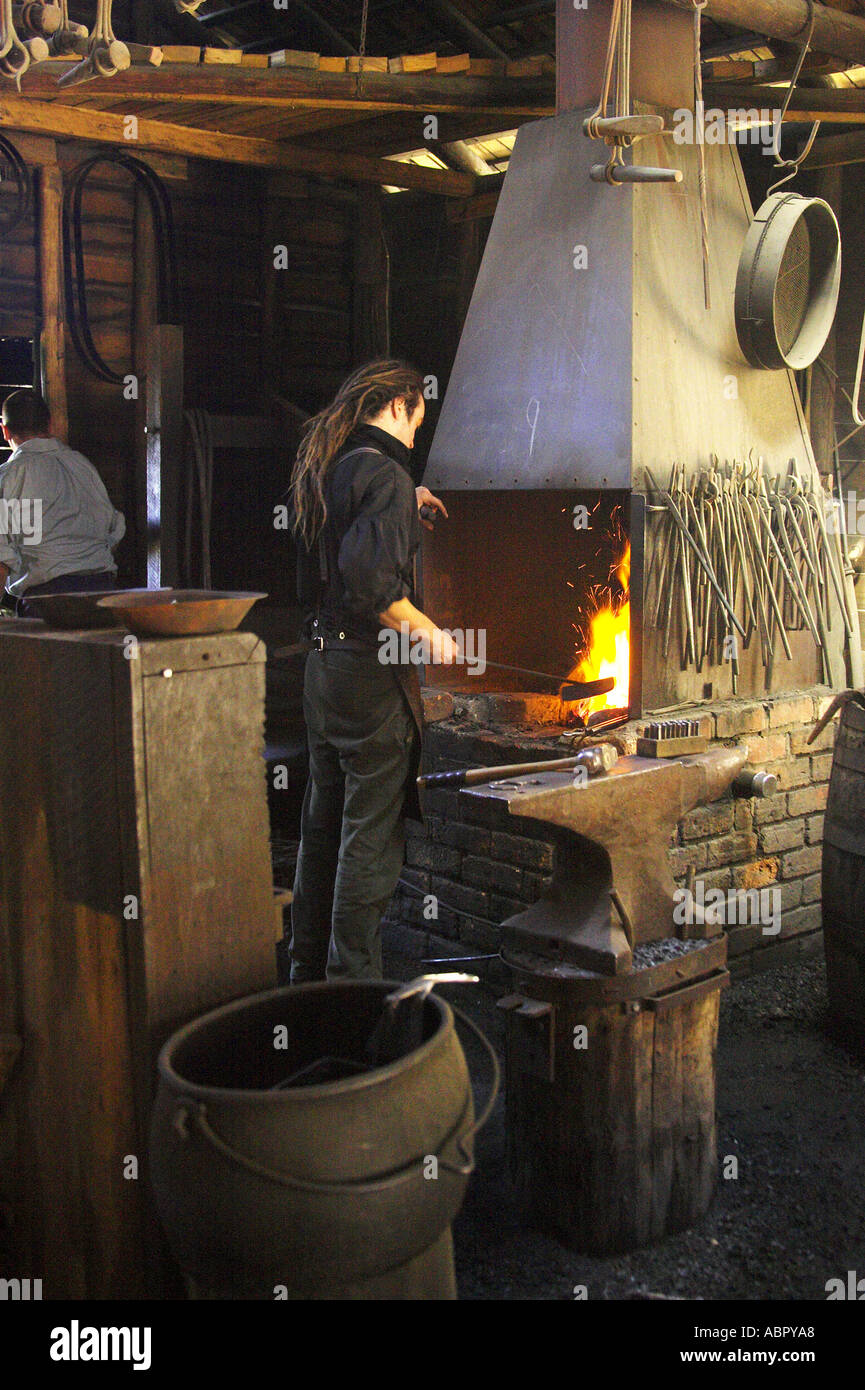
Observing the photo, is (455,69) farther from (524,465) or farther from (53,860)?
(53,860)

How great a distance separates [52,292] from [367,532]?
3385mm

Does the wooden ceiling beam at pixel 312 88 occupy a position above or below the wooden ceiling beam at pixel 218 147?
below

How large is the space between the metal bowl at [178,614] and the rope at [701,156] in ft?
8.46

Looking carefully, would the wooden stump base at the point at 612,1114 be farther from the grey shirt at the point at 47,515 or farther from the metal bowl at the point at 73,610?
the grey shirt at the point at 47,515

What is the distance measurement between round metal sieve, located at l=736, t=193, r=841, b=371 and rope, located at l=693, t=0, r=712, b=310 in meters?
0.18

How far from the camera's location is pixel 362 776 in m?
3.80

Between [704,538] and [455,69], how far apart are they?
7.33 ft

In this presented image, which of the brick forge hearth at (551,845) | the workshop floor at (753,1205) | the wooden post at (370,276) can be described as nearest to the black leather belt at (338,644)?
the brick forge hearth at (551,845)

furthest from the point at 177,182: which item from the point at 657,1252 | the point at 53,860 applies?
the point at 657,1252

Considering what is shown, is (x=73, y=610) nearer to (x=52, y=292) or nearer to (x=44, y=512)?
(x=44, y=512)

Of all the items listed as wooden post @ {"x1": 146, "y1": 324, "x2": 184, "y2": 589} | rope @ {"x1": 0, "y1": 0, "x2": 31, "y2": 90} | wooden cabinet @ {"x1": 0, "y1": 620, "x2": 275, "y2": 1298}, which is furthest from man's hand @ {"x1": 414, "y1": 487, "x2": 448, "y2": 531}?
wooden cabinet @ {"x1": 0, "y1": 620, "x2": 275, "y2": 1298}

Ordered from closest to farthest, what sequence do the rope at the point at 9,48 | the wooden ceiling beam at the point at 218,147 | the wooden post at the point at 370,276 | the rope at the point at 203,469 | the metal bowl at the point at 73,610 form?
the metal bowl at the point at 73,610
the rope at the point at 9,48
the wooden ceiling beam at the point at 218,147
the rope at the point at 203,469
the wooden post at the point at 370,276


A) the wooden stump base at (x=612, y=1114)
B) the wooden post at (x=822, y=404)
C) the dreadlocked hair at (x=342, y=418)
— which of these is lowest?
the wooden stump base at (x=612, y=1114)

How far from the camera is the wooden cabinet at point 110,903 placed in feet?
7.70
